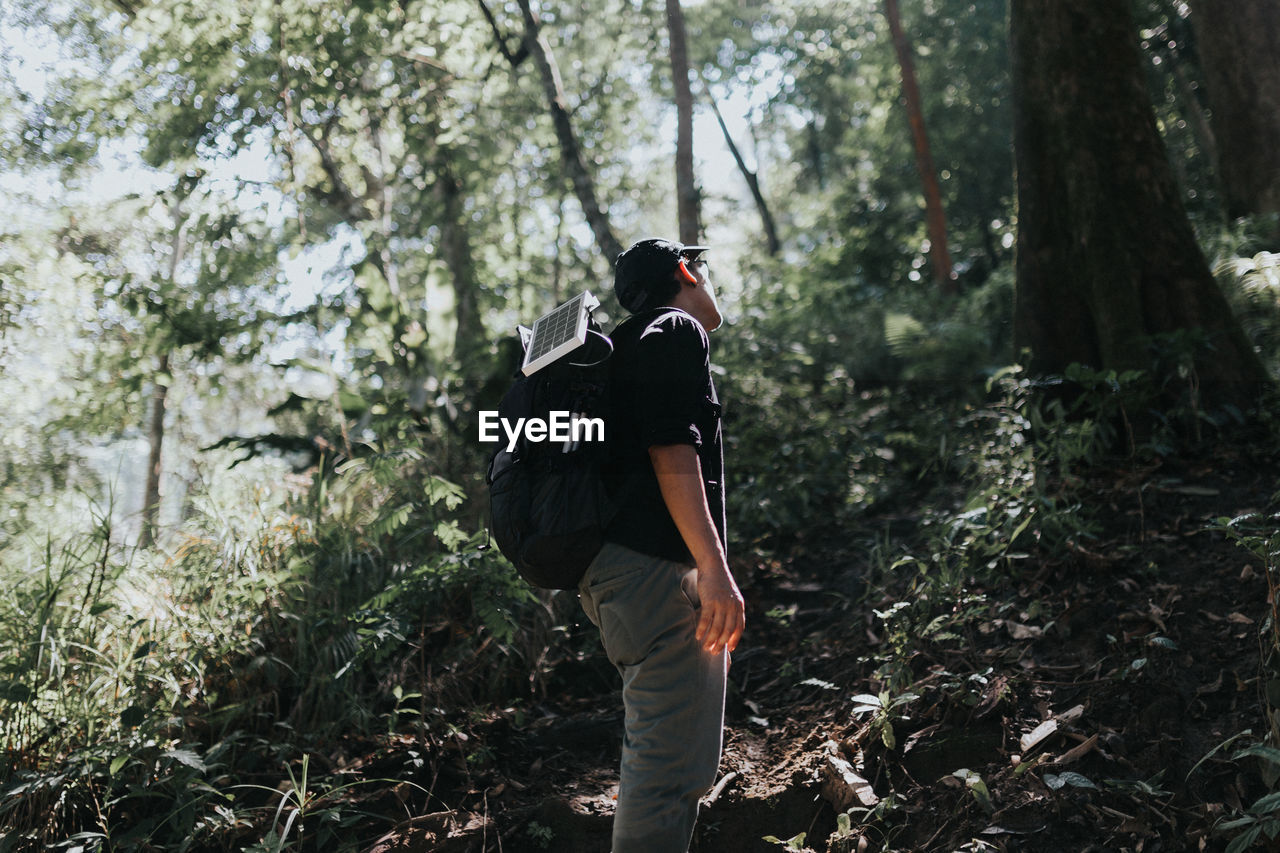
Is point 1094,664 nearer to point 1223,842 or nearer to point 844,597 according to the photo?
point 1223,842

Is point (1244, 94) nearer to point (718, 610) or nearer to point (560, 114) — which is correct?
point (560, 114)

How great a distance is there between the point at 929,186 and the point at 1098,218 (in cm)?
649

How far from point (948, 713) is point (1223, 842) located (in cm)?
96

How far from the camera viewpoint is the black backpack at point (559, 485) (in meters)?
2.28

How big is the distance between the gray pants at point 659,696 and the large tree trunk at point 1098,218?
367 cm

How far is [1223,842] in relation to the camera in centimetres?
244

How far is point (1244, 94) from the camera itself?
7.99m

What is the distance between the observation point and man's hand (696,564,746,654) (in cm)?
218

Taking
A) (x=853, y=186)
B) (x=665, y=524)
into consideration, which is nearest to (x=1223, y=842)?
(x=665, y=524)

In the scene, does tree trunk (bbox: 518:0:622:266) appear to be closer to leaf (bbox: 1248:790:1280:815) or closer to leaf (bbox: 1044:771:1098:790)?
leaf (bbox: 1044:771:1098:790)

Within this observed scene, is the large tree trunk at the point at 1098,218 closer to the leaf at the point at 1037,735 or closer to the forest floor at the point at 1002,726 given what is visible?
the forest floor at the point at 1002,726

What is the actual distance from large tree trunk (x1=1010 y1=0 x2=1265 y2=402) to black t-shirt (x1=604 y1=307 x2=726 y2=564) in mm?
3473

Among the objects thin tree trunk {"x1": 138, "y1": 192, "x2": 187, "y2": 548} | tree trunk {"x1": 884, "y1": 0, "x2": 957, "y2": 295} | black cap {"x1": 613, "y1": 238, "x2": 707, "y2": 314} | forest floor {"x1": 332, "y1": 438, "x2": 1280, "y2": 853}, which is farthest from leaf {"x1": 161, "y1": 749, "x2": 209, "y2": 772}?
tree trunk {"x1": 884, "y1": 0, "x2": 957, "y2": 295}

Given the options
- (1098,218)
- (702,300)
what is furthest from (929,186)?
(702,300)
